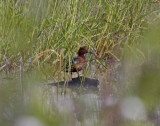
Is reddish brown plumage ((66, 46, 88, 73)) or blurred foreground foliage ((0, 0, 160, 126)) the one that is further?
reddish brown plumage ((66, 46, 88, 73))

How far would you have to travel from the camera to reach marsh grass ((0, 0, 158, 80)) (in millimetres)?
2031

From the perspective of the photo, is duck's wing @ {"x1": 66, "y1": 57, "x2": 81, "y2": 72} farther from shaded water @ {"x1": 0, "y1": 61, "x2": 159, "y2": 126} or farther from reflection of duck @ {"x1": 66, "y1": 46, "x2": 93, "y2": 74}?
shaded water @ {"x1": 0, "y1": 61, "x2": 159, "y2": 126}

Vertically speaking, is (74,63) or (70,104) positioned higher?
(74,63)

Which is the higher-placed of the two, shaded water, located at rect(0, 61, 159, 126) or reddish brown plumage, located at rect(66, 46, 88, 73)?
reddish brown plumage, located at rect(66, 46, 88, 73)

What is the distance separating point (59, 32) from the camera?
2.16 meters

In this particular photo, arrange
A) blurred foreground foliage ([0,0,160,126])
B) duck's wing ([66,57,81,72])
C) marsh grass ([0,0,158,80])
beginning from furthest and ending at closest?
marsh grass ([0,0,158,80]) → duck's wing ([66,57,81,72]) → blurred foreground foliage ([0,0,160,126])

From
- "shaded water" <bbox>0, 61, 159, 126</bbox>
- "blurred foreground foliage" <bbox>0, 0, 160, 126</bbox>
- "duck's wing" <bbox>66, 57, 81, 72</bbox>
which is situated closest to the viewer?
"shaded water" <bbox>0, 61, 159, 126</bbox>

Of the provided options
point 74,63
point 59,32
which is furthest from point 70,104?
point 59,32

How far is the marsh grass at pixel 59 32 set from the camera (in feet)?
6.66

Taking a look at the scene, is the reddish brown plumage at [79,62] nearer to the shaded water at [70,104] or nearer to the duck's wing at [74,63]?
the duck's wing at [74,63]

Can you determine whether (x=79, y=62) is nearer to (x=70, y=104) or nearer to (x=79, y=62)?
(x=79, y=62)

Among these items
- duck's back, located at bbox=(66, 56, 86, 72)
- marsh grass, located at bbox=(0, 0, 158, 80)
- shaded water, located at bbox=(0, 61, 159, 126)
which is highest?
marsh grass, located at bbox=(0, 0, 158, 80)

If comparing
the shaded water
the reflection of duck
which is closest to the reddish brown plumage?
the reflection of duck

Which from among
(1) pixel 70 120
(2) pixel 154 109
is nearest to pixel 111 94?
(2) pixel 154 109
